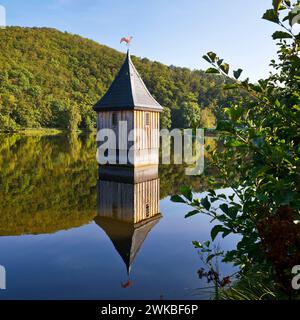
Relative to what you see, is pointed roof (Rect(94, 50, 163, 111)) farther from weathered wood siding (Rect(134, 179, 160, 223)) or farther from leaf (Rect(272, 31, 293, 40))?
leaf (Rect(272, 31, 293, 40))

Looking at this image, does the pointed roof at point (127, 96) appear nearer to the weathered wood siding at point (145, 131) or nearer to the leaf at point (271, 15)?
the weathered wood siding at point (145, 131)

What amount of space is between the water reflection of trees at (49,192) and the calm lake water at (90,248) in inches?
1.2

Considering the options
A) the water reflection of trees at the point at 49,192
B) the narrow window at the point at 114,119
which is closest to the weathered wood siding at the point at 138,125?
the narrow window at the point at 114,119

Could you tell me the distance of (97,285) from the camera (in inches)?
208

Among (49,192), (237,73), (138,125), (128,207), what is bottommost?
(128,207)

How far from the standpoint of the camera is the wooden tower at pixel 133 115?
55.0 feet

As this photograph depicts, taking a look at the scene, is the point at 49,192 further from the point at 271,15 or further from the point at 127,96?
the point at 271,15

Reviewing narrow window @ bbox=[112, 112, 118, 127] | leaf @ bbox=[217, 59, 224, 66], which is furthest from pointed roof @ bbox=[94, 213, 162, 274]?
narrow window @ bbox=[112, 112, 118, 127]

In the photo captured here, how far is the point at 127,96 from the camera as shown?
1709 cm

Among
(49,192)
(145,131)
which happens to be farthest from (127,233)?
(145,131)

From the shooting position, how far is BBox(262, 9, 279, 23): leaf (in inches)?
75.9

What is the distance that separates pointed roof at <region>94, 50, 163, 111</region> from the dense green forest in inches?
1383

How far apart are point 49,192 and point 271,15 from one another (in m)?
11.5
